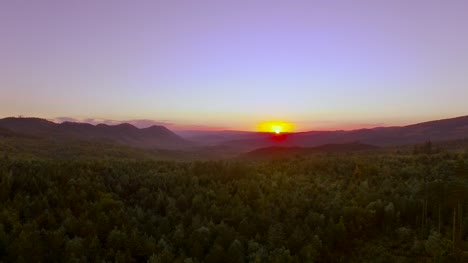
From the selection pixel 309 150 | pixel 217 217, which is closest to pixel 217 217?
pixel 217 217

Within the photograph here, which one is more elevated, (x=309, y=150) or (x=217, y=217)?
(x=217, y=217)

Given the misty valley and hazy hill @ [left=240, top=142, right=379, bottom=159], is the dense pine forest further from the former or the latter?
hazy hill @ [left=240, top=142, right=379, bottom=159]

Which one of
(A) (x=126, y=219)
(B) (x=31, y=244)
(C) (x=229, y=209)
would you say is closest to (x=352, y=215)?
(C) (x=229, y=209)

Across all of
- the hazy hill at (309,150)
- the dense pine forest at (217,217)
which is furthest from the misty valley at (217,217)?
the hazy hill at (309,150)

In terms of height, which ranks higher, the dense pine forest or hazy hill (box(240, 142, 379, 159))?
the dense pine forest

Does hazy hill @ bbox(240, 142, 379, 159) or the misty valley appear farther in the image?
hazy hill @ bbox(240, 142, 379, 159)

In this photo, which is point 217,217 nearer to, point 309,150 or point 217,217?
point 217,217

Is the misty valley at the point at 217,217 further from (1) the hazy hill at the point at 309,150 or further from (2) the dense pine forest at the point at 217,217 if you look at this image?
(1) the hazy hill at the point at 309,150

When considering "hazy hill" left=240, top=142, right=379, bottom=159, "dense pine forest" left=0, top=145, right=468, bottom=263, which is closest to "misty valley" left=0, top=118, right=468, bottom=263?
"dense pine forest" left=0, top=145, right=468, bottom=263
